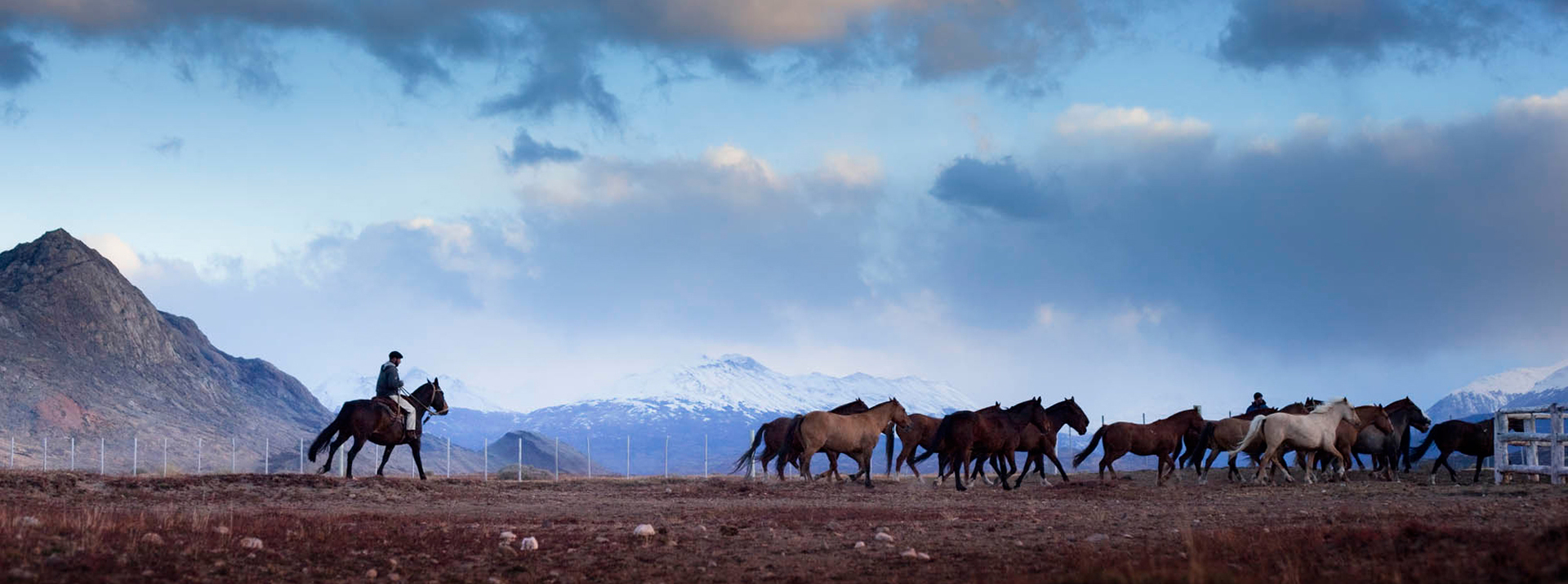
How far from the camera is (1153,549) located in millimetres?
13562

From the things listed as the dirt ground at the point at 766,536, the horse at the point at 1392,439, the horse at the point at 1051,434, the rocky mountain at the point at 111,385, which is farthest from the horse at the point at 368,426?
the rocky mountain at the point at 111,385

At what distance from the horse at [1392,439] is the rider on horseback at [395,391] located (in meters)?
23.4

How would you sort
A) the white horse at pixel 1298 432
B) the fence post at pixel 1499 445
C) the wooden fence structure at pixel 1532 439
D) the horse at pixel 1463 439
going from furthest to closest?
the horse at pixel 1463 439
the white horse at pixel 1298 432
the fence post at pixel 1499 445
the wooden fence structure at pixel 1532 439

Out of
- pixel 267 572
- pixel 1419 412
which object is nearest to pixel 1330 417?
pixel 1419 412

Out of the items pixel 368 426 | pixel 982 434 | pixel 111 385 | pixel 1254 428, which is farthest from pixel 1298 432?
pixel 111 385

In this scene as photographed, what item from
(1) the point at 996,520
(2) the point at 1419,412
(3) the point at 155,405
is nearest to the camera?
(1) the point at 996,520

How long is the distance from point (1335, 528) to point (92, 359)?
145 meters

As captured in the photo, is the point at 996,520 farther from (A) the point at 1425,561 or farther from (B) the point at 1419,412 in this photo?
(B) the point at 1419,412

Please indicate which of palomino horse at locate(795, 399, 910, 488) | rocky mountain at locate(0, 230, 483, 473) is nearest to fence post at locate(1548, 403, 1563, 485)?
palomino horse at locate(795, 399, 910, 488)

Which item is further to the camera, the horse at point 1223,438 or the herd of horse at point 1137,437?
the horse at point 1223,438

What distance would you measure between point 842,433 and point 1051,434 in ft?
17.0

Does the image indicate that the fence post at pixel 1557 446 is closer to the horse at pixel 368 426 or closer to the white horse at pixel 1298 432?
the white horse at pixel 1298 432

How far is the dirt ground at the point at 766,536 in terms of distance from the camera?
11672 mm

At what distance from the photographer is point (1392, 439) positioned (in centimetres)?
3391
